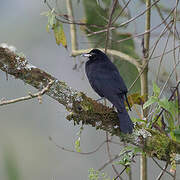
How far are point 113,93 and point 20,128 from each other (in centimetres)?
672

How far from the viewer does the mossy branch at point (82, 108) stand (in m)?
2.35

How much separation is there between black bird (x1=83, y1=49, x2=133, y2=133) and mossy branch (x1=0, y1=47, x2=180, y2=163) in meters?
0.16

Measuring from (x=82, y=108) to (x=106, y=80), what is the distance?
891mm

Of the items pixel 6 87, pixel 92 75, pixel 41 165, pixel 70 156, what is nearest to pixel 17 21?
pixel 6 87

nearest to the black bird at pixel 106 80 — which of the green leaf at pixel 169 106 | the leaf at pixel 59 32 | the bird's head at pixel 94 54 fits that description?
the bird's head at pixel 94 54

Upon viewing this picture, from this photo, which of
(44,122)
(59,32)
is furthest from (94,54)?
(44,122)

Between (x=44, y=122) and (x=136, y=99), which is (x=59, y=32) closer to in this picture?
(x=136, y=99)

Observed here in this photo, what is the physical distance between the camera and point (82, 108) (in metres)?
2.47

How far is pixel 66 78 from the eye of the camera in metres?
9.62

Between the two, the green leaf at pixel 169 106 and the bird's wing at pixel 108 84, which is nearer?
the green leaf at pixel 169 106

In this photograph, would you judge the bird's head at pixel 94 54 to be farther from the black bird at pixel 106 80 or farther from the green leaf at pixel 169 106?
the green leaf at pixel 169 106

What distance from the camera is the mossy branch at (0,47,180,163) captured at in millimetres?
2348

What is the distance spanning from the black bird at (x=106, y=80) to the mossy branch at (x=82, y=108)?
0.52ft

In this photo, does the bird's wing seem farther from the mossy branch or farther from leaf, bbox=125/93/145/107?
the mossy branch
